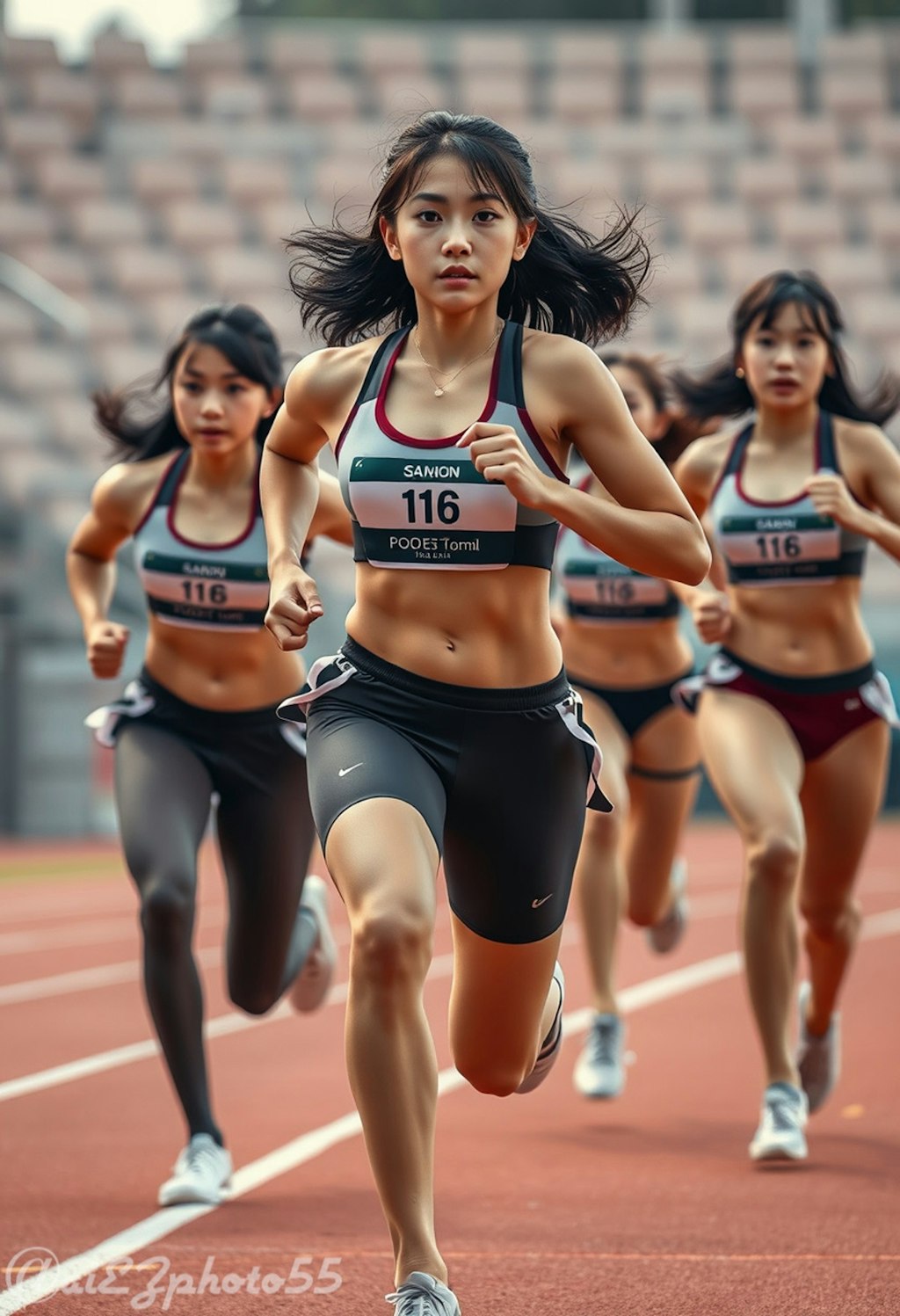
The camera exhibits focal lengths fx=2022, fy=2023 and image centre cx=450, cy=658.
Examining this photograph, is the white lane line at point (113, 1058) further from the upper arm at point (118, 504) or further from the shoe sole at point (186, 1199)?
the upper arm at point (118, 504)

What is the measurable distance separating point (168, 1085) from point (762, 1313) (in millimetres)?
3824

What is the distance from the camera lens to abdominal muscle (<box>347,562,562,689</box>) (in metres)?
4.03

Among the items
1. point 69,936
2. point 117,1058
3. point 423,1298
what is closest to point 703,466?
point 117,1058

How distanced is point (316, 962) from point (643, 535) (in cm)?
315

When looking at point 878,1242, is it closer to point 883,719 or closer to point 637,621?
point 883,719

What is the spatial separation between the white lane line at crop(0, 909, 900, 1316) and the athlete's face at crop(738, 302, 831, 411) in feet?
8.31

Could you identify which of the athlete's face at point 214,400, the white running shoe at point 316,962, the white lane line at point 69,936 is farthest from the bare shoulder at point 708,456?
the white lane line at point 69,936

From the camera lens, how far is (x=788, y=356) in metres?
6.28

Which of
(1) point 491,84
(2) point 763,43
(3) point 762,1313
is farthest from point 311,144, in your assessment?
(3) point 762,1313

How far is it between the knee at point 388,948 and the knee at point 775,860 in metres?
2.45

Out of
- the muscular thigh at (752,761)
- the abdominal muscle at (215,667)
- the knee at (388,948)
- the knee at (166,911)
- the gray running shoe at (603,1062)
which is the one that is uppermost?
the abdominal muscle at (215,667)

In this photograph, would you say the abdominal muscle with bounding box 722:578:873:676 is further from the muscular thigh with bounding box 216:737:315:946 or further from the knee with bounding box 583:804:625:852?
the muscular thigh with bounding box 216:737:315:946

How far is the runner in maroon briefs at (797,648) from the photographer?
605 centimetres

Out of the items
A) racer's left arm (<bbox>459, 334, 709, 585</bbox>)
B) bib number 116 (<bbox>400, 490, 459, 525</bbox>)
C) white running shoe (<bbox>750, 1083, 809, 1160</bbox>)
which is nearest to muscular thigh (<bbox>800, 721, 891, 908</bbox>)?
white running shoe (<bbox>750, 1083, 809, 1160</bbox>)
